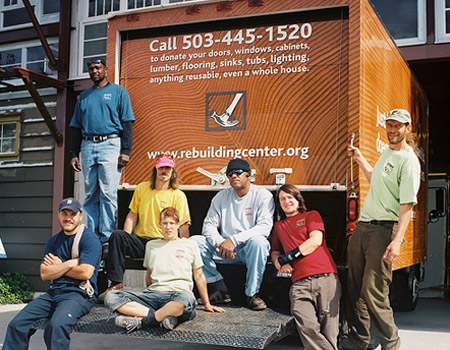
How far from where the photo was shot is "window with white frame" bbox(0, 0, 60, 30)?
1037 centimetres

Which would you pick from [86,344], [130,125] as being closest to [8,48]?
[130,125]

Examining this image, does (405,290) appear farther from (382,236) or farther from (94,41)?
(94,41)

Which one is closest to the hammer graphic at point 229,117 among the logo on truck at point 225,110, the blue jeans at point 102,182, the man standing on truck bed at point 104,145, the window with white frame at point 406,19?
the logo on truck at point 225,110

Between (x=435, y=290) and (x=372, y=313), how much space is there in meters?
6.64

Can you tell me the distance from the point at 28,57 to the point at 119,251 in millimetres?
6742

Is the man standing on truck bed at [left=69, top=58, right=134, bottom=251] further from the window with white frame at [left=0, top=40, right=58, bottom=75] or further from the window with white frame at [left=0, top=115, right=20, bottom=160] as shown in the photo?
the window with white frame at [left=0, top=115, right=20, bottom=160]

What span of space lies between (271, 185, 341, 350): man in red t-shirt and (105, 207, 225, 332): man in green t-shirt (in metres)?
0.66

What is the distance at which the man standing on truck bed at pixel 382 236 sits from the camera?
4.37 m

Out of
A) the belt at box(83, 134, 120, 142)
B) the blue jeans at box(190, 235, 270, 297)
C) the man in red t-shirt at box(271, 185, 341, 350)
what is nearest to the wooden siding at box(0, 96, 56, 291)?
the belt at box(83, 134, 120, 142)

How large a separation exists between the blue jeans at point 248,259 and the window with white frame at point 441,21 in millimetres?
5127

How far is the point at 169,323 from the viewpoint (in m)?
4.00

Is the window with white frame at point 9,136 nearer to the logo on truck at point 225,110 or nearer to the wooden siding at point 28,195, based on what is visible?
the wooden siding at point 28,195

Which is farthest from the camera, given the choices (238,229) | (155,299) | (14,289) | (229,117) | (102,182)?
(14,289)

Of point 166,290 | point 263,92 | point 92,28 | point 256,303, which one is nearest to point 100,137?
point 263,92
